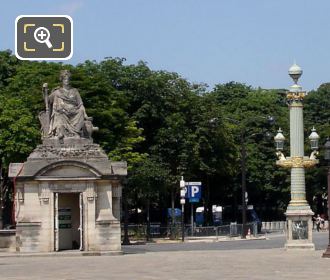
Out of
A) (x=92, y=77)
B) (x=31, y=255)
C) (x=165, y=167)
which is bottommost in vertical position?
(x=31, y=255)

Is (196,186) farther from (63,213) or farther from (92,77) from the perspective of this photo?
(63,213)

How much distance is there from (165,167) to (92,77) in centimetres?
997

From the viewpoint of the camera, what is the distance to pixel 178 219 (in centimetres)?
7200

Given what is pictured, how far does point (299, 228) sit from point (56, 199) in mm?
10876

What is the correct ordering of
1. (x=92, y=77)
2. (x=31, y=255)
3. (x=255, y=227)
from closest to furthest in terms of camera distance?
(x=31, y=255)
(x=92, y=77)
(x=255, y=227)

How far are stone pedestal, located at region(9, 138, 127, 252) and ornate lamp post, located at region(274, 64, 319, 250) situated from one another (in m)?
7.84

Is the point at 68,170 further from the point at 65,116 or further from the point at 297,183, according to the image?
the point at 297,183

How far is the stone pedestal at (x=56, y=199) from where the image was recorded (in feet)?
115

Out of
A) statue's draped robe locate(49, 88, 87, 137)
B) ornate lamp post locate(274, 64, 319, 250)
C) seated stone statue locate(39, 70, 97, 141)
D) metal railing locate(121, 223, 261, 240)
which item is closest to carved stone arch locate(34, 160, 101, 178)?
seated stone statue locate(39, 70, 97, 141)

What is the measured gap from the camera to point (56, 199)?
35.2 m

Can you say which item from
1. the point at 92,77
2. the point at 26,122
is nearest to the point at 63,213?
the point at 26,122

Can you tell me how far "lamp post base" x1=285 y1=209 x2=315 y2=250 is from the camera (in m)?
36.2

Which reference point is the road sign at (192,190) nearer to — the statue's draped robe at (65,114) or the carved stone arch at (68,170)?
the statue's draped robe at (65,114)

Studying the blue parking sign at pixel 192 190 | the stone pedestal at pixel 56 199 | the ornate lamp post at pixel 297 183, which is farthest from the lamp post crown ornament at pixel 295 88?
the blue parking sign at pixel 192 190
